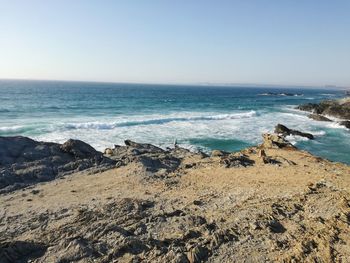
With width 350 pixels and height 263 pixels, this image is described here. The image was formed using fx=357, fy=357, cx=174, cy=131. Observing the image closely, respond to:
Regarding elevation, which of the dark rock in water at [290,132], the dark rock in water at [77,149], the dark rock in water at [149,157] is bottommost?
the dark rock in water at [290,132]

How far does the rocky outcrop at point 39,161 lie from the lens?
13.4 m

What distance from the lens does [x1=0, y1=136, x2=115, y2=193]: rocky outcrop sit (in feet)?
43.9

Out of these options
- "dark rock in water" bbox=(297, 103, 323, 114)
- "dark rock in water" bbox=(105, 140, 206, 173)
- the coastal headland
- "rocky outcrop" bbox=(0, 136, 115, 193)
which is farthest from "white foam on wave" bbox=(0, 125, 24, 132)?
"dark rock in water" bbox=(297, 103, 323, 114)

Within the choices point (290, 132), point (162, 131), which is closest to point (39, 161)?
point (162, 131)

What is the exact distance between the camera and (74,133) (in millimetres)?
33188

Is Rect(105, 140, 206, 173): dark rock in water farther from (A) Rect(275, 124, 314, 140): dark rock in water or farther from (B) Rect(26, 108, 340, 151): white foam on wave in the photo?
(A) Rect(275, 124, 314, 140): dark rock in water

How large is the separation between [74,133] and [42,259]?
2656cm

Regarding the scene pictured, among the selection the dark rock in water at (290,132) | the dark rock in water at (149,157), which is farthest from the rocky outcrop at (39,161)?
the dark rock in water at (290,132)

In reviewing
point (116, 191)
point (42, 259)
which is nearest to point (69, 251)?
point (42, 259)

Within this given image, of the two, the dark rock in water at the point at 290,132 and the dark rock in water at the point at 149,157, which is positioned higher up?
the dark rock in water at the point at 149,157

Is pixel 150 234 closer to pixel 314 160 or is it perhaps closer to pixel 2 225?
pixel 2 225

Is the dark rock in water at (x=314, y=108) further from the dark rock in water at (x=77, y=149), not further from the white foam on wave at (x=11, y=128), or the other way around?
the dark rock in water at (x=77, y=149)

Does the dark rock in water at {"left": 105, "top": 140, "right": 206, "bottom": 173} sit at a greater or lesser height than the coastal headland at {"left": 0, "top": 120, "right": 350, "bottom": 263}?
lesser

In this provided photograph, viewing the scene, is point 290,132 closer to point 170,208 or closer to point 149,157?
point 149,157
